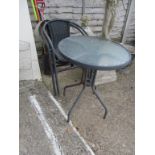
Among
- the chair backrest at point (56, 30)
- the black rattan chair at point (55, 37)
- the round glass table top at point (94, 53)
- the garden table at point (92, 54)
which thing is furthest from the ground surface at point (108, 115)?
the round glass table top at point (94, 53)

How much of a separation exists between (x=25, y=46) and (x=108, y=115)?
1202 millimetres

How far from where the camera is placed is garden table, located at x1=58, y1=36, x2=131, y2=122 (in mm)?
1932

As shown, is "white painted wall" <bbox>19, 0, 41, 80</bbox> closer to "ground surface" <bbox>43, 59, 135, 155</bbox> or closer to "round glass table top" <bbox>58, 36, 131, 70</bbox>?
"ground surface" <bbox>43, 59, 135, 155</bbox>

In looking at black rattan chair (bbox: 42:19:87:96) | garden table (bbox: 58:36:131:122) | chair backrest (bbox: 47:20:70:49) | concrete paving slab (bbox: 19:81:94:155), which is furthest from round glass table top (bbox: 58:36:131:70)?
concrete paving slab (bbox: 19:81:94:155)

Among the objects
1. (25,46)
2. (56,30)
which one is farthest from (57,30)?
(25,46)

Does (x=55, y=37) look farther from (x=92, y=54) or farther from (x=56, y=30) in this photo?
(x=92, y=54)

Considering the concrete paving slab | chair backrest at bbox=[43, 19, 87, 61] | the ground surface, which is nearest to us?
the concrete paving slab

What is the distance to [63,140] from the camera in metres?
1.94

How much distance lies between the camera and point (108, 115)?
2459 millimetres

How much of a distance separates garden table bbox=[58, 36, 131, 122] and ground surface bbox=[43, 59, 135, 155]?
15cm

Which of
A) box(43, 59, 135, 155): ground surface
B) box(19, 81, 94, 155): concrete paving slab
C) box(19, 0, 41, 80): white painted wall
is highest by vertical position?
box(19, 0, 41, 80): white painted wall

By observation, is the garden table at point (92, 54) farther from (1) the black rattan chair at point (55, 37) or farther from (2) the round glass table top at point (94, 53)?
(1) the black rattan chair at point (55, 37)
